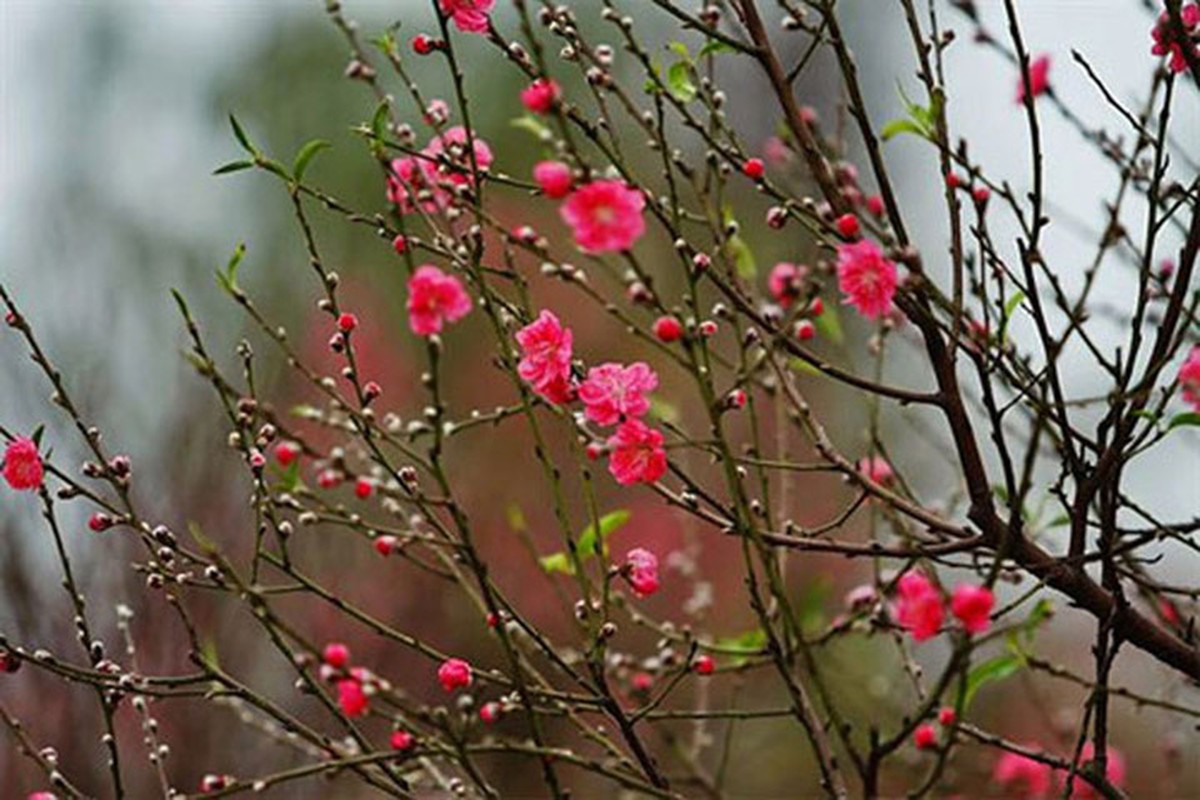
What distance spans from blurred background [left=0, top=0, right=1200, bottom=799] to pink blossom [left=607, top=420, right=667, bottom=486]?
1.54 feet

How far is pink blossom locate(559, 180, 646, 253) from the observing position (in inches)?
66.6

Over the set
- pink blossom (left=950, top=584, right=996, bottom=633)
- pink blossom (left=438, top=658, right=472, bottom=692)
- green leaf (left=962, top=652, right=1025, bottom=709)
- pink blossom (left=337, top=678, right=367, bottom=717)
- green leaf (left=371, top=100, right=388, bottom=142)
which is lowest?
pink blossom (left=950, top=584, right=996, bottom=633)

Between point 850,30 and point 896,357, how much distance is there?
194 inches

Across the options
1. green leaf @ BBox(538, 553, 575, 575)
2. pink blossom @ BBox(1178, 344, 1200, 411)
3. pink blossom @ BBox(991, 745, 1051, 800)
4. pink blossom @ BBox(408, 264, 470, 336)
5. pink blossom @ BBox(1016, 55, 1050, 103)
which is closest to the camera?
pink blossom @ BBox(408, 264, 470, 336)

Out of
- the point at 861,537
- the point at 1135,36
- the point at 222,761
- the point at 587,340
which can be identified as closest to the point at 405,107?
the point at 587,340

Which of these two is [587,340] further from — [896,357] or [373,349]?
[896,357]

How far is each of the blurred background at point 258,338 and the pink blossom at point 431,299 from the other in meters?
0.71

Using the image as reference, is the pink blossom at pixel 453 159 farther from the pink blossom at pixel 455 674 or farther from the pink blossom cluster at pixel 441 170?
the pink blossom at pixel 455 674

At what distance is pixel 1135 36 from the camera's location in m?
3.36

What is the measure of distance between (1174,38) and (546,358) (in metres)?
0.91

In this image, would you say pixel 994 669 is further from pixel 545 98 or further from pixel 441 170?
pixel 545 98

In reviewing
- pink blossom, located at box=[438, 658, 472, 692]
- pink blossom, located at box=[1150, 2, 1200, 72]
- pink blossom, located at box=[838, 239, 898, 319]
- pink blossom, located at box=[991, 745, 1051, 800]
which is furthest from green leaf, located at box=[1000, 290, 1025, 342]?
pink blossom, located at box=[991, 745, 1051, 800]

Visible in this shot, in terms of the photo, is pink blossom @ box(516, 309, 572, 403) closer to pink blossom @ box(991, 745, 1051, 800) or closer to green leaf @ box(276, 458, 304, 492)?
green leaf @ box(276, 458, 304, 492)

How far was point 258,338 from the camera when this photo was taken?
263 inches
